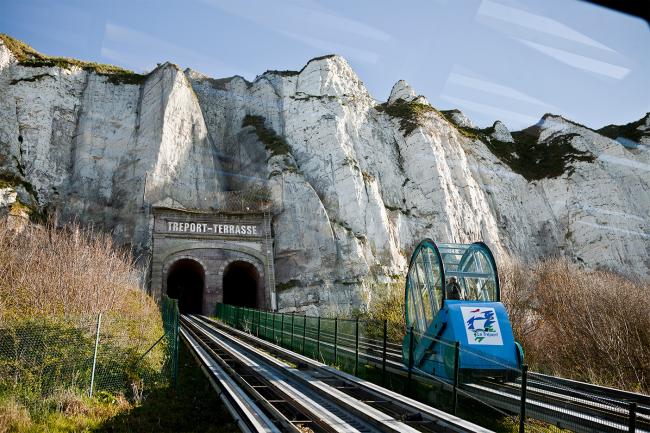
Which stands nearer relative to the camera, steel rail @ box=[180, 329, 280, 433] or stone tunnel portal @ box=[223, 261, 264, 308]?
steel rail @ box=[180, 329, 280, 433]

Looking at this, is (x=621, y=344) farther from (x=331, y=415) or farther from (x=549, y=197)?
(x=549, y=197)

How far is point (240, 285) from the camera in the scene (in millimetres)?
39375

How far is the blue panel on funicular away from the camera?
884 cm

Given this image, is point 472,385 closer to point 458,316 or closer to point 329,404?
point 458,316

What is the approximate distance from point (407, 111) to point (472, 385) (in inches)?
1523

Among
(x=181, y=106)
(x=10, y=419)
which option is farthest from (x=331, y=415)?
(x=181, y=106)

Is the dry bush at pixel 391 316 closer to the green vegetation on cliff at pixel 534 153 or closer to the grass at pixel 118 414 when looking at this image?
the grass at pixel 118 414

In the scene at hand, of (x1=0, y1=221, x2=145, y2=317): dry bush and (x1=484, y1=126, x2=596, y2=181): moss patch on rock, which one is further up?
(x1=484, y1=126, x2=596, y2=181): moss patch on rock

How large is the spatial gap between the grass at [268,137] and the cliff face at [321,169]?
0.16 meters

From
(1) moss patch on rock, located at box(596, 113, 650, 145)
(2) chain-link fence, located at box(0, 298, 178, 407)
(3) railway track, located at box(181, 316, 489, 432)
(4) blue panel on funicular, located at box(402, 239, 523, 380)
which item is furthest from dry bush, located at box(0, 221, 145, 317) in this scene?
(1) moss patch on rock, located at box(596, 113, 650, 145)

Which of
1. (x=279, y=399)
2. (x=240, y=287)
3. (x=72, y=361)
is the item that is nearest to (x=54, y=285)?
(x=72, y=361)

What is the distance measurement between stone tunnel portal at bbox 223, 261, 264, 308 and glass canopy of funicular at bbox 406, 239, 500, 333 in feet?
75.6

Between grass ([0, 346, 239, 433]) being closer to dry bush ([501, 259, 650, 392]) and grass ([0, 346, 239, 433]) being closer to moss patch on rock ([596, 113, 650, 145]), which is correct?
dry bush ([501, 259, 650, 392])

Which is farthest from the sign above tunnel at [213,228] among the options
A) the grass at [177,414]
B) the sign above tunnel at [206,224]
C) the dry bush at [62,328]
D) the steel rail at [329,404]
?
the grass at [177,414]
